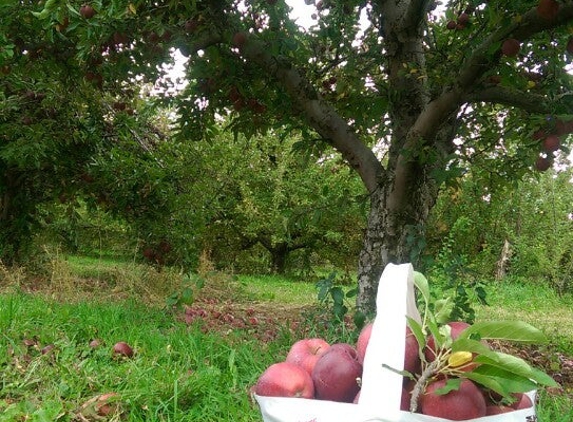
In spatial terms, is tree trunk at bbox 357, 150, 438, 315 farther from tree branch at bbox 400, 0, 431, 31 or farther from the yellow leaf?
the yellow leaf

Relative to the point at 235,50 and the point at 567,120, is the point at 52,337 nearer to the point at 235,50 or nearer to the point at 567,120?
the point at 235,50

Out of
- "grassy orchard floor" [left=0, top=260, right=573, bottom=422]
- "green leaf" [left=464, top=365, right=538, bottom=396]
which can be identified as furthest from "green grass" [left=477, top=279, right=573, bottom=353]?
"green leaf" [left=464, top=365, right=538, bottom=396]

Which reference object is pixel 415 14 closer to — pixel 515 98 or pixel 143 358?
pixel 515 98

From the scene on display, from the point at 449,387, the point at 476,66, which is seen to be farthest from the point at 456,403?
the point at 476,66

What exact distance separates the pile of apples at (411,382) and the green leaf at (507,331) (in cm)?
7

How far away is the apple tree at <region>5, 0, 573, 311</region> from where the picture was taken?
3.22 metres

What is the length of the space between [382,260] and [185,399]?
79.7 inches

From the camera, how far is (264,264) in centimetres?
1533

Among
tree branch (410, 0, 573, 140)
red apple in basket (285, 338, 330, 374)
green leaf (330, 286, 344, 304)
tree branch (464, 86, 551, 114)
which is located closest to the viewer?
red apple in basket (285, 338, 330, 374)

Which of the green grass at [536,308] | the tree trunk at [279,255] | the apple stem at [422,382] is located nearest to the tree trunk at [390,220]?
the green grass at [536,308]

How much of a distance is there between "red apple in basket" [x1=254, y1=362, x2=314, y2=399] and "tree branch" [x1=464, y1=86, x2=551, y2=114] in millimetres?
2548

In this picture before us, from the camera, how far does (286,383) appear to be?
1237 mm

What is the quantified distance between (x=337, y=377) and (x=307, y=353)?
0.22 m

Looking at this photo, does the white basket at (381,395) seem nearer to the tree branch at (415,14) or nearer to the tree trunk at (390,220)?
the tree trunk at (390,220)
